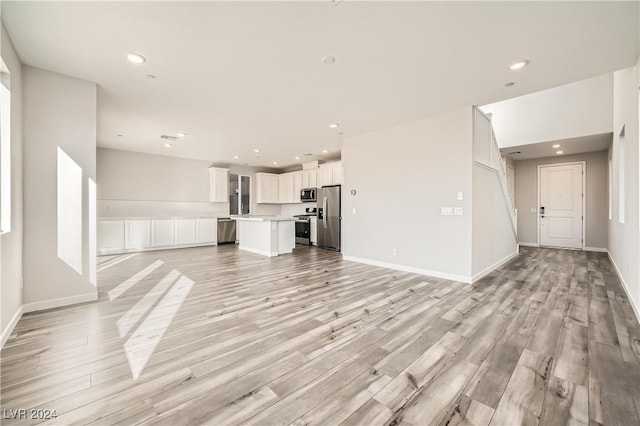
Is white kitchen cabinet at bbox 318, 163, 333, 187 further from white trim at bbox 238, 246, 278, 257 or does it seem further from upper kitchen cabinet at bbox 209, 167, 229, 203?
upper kitchen cabinet at bbox 209, 167, 229, 203

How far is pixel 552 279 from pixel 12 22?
7218 mm

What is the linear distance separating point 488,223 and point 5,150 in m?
6.32

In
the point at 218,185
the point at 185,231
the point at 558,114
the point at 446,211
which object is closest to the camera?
the point at 446,211

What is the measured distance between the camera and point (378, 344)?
222 centimetres

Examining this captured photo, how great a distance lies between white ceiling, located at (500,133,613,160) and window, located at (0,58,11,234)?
8.68m

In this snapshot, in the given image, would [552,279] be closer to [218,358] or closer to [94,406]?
[218,358]

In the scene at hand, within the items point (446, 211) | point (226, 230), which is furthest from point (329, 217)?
point (446, 211)

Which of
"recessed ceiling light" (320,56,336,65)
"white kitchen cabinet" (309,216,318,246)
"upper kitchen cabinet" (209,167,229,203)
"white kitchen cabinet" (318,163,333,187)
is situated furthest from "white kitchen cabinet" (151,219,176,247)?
"recessed ceiling light" (320,56,336,65)

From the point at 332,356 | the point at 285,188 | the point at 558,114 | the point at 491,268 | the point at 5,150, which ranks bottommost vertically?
the point at 332,356

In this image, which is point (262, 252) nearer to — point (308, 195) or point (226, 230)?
point (226, 230)

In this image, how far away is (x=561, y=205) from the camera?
7328mm

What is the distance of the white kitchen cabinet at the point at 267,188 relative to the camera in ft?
31.4

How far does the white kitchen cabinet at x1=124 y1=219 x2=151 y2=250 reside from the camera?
6742mm

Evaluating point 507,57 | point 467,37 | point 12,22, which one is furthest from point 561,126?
point 12,22
